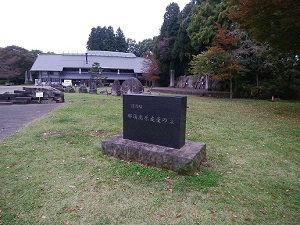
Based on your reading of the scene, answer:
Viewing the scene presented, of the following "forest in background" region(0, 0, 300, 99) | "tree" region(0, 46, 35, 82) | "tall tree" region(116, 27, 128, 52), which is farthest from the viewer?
"tall tree" region(116, 27, 128, 52)

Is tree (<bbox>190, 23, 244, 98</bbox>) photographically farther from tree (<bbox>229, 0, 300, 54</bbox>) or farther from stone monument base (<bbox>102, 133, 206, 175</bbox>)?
stone monument base (<bbox>102, 133, 206, 175</bbox>)

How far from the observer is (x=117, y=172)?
375 cm

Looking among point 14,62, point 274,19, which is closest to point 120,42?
point 14,62

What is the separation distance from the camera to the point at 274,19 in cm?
830

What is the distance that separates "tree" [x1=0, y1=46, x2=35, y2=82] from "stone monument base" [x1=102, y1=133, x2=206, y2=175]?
136 ft

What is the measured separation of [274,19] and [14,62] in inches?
1693

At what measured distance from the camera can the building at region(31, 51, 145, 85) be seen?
130 ft

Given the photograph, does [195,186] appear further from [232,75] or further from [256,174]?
[232,75]

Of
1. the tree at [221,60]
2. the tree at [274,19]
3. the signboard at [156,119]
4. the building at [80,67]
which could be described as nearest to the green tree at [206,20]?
the tree at [221,60]

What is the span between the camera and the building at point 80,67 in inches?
1563

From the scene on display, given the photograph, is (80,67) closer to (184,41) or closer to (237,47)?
(184,41)

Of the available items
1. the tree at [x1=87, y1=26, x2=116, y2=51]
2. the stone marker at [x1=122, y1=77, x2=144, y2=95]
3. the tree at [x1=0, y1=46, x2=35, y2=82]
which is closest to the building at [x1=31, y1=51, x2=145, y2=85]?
the tree at [x1=0, y1=46, x2=35, y2=82]

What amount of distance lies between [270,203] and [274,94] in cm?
1597

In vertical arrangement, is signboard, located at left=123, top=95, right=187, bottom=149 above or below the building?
below
